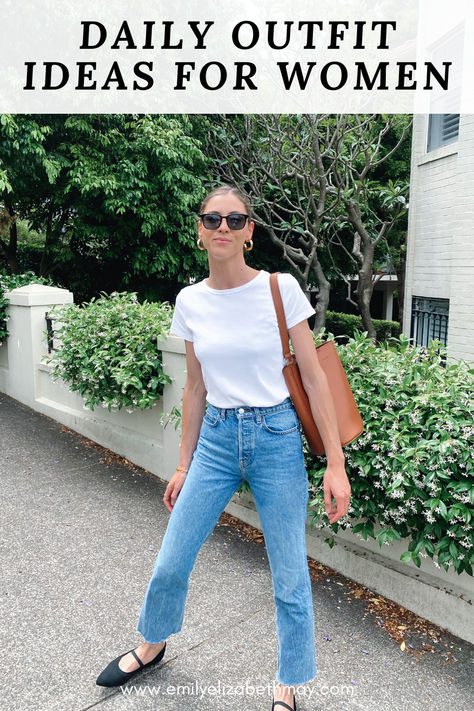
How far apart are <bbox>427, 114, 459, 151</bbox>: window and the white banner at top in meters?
0.16

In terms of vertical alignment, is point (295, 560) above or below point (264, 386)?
below

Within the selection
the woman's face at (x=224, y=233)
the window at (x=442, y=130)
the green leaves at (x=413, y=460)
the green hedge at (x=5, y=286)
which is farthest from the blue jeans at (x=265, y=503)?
the window at (x=442, y=130)

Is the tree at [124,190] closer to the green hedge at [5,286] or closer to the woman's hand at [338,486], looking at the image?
the green hedge at [5,286]

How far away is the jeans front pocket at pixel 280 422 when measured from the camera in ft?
7.00

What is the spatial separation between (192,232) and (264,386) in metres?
10.3

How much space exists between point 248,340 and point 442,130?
7.99m

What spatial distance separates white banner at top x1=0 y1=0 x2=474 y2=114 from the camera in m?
8.80

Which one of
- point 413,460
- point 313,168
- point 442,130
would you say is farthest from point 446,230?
point 413,460

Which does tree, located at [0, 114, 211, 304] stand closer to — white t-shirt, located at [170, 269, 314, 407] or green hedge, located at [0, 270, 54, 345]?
green hedge, located at [0, 270, 54, 345]

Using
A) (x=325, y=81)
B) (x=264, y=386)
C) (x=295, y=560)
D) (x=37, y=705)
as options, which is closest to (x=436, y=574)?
(x=295, y=560)

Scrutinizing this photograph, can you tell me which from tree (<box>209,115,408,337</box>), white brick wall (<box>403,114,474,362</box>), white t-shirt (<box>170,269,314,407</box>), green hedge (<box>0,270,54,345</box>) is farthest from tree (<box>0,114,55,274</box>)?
white t-shirt (<box>170,269,314,407</box>)

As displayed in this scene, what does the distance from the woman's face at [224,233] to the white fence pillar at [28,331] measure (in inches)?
207

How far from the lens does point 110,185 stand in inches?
409

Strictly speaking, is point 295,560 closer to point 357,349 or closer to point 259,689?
point 259,689
